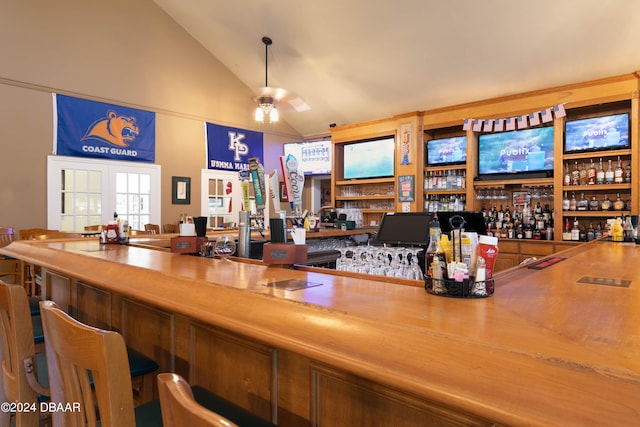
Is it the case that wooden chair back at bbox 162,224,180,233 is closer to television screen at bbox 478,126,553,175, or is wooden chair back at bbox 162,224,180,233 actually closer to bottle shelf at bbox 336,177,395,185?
bottle shelf at bbox 336,177,395,185

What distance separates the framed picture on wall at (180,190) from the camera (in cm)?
665

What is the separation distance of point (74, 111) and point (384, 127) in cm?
464

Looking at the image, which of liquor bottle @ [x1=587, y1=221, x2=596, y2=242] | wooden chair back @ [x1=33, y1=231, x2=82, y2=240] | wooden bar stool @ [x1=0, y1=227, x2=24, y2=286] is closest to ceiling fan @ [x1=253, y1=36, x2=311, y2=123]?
wooden chair back @ [x1=33, y1=231, x2=82, y2=240]

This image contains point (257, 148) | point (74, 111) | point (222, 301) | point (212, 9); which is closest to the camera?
point (222, 301)

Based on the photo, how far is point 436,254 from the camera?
3.55 ft

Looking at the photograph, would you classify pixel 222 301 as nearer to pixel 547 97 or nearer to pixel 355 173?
pixel 547 97

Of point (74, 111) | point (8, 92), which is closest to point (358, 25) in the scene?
point (74, 111)

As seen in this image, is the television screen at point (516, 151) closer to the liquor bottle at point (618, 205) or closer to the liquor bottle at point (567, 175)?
the liquor bottle at point (567, 175)

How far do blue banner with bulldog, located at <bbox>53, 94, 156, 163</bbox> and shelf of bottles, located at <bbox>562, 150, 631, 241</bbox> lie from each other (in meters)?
6.00

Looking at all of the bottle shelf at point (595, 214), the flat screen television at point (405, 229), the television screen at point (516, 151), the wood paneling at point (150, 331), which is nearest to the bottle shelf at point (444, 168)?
the television screen at point (516, 151)

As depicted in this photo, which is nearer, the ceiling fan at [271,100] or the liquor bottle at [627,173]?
the liquor bottle at [627,173]

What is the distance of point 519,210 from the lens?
5.43 m

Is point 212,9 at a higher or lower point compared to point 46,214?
higher

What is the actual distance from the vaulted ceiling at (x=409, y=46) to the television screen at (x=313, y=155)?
69 centimetres
